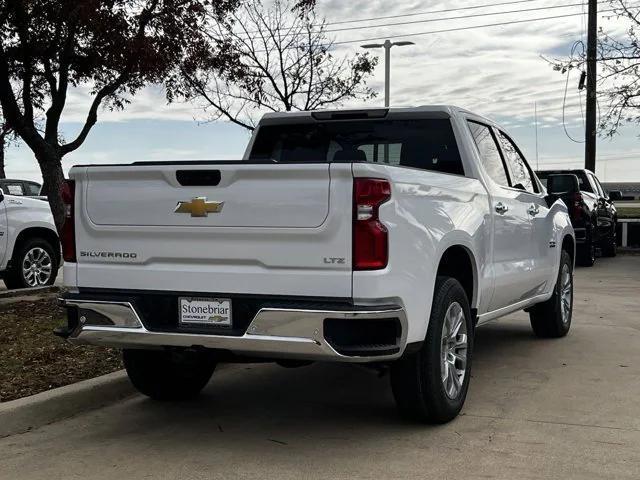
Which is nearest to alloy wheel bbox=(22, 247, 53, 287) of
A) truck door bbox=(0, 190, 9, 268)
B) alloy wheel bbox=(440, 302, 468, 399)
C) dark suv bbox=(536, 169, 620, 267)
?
truck door bbox=(0, 190, 9, 268)

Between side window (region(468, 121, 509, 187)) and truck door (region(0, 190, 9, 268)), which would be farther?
truck door (region(0, 190, 9, 268))

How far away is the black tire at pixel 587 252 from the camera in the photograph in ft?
53.0

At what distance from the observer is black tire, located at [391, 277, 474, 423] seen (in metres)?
4.73

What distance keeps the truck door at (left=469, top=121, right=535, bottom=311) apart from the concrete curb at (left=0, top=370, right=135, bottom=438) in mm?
2733

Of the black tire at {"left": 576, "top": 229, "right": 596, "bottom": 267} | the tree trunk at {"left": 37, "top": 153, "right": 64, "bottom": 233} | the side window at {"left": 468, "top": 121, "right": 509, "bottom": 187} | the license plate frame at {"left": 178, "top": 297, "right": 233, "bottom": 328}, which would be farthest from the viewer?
the black tire at {"left": 576, "top": 229, "right": 596, "bottom": 267}

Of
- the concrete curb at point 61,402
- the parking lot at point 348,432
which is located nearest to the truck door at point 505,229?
the parking lot at point 348,432

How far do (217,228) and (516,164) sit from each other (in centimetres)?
347

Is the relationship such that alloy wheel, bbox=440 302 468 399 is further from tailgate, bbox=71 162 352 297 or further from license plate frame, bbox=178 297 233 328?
license plate frame, bbox=178 297 233 328

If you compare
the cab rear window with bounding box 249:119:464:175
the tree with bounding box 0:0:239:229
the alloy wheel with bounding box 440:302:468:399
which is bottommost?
the alloy wheel with bounding box 440:302:468:399

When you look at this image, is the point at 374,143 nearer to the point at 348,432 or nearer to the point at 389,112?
the point at 389,112

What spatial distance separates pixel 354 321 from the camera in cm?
421

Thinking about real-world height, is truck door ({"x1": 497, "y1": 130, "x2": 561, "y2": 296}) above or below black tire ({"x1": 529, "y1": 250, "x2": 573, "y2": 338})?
above

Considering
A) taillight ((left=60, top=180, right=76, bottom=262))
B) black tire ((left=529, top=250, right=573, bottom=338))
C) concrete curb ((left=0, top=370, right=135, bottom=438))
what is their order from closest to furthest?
taillight ((left=60, top=180, right=76, bottom=262)) → concrete curb ((left=0, top=370, right=135, bottom=438)) → black tire ((left=529, top=250, right=573, bottom=338))

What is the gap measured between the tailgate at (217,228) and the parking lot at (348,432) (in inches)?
36.5
